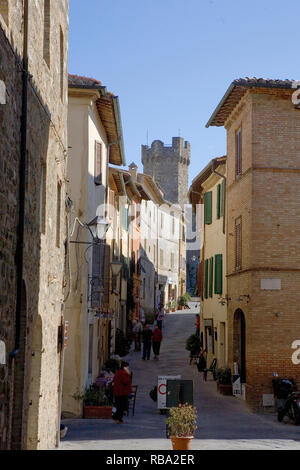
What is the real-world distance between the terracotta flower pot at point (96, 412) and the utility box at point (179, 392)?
2003mm

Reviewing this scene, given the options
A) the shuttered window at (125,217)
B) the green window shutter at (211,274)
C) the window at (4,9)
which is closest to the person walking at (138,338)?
the shuttered window at (125,217)

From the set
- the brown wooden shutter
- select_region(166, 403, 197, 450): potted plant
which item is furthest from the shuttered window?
select_region(166, 403, 197, 450): potted plant

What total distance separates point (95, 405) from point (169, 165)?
66.1 m

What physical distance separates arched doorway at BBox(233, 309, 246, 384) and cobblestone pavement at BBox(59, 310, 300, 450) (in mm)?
1219

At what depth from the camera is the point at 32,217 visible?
10953mm

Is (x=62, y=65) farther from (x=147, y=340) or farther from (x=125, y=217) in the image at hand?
(x=125, y=217)

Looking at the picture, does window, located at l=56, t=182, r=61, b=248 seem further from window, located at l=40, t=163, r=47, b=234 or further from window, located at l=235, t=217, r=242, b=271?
window, located at l=235, t=217, r=242, b=271

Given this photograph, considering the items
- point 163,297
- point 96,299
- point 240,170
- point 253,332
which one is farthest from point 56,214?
point 163,297

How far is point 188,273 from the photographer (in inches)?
3194

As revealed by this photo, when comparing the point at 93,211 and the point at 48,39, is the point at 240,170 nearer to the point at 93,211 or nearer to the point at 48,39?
the point at 93,211

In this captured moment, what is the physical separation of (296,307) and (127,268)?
16580mm

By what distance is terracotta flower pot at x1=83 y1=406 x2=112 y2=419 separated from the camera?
703 inches

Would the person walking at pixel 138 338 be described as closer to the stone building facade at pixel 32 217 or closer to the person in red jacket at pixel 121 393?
the person in red jacket at pixel 121 393

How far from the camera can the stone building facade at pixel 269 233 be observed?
68.7 feet
